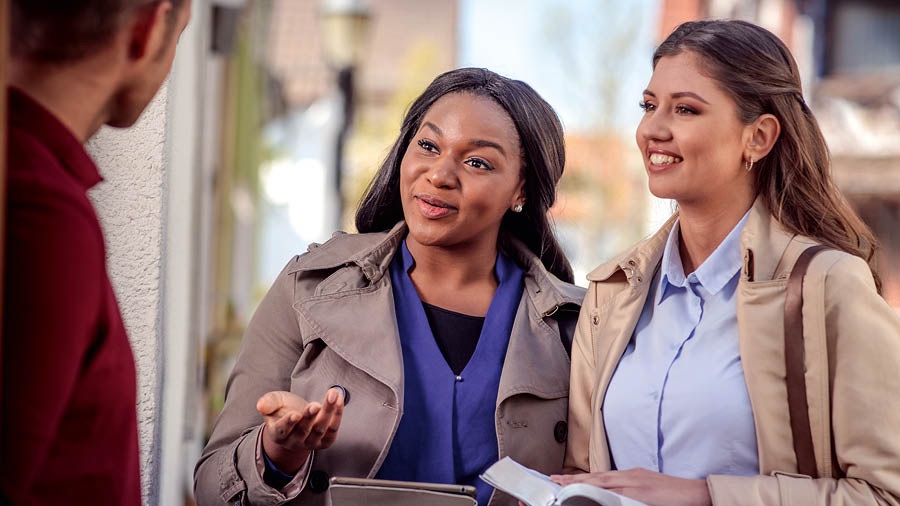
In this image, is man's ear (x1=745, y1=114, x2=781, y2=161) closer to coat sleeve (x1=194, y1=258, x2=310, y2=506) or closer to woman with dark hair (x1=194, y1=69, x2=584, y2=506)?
woman with dark hair (x1=194, y1=69, x2=584, y2=506)

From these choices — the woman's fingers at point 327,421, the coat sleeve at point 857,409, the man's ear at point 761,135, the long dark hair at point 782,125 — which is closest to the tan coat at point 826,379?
the coat sleeve at point 857,409

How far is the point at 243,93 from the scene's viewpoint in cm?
992

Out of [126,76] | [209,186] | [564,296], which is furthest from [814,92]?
[126,76]

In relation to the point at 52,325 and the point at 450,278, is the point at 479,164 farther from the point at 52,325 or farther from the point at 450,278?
the point at 52,325

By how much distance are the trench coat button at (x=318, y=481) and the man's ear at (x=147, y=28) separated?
1.43 m

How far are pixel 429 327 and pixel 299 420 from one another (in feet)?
2.36

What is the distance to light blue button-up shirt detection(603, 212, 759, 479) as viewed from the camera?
290 centimetres

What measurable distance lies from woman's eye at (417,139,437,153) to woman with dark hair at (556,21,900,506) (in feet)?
1.87

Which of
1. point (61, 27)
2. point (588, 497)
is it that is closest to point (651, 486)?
point (588, 497)

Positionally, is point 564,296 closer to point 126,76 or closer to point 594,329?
point 594,329

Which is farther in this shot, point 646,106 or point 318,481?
point 646,106

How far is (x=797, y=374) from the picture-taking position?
279cm

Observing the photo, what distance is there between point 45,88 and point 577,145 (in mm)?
27913

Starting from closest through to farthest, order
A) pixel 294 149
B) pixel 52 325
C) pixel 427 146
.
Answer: pixel 52 325 < pixel 427 146 < pixel 294 149
